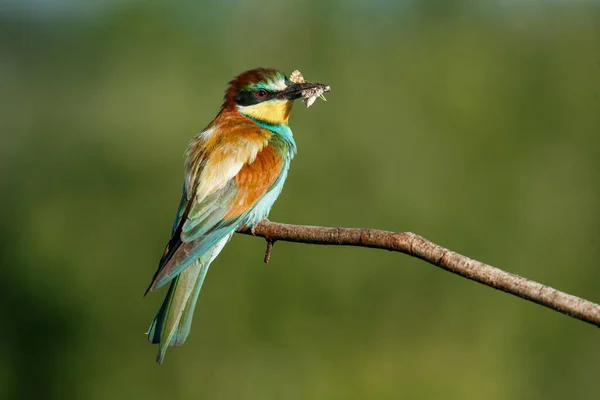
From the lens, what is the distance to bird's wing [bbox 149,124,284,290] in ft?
9.52

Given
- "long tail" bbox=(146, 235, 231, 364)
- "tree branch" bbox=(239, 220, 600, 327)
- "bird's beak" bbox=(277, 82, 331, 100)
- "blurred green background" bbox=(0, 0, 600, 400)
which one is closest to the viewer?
"tree branch" bbox=(239, 220, 600, 327)

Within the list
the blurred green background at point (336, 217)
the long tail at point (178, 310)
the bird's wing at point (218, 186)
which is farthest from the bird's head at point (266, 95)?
the blurred green background at point (336, 217)

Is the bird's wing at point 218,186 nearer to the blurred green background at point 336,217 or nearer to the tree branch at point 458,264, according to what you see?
the tree branch at point 458,264

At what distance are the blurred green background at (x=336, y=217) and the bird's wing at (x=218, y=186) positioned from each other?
9.07 ft

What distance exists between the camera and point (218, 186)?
3.08m

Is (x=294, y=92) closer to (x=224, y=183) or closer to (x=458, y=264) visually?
(x=224, y=183)

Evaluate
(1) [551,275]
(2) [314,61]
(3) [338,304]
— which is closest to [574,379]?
(1) [551,275]

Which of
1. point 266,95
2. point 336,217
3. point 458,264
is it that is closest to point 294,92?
point 266,95

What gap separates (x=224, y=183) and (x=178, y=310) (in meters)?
0.50

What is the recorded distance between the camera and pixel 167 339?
9.24 ft

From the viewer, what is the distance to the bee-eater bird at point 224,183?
2848mm

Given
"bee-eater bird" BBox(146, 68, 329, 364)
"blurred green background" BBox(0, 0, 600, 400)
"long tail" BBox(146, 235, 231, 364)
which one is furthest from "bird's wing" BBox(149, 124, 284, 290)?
"blurred green background" BBox(0, 0, 600, 400)

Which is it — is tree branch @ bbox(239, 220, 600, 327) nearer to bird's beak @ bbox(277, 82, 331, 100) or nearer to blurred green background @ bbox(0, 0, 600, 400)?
bird's beak @ bbox(277, 82, 331, 100)

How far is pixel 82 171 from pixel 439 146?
332 cm
